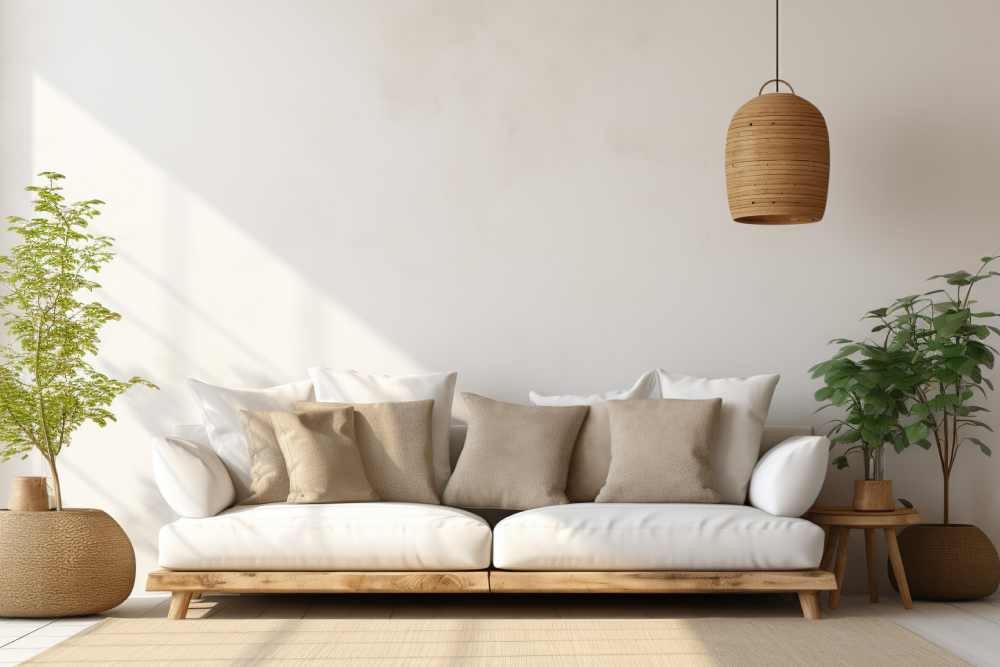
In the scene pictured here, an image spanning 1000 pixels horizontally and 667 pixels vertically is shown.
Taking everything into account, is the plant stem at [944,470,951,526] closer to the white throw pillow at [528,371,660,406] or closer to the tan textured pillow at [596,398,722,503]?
the tan textured pillow at [596,398,722,503]

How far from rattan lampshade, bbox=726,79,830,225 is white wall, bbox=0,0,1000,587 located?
1.70ft

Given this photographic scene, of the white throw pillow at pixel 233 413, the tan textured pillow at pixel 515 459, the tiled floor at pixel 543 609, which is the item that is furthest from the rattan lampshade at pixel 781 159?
the white throw pillow at pixel 233 413

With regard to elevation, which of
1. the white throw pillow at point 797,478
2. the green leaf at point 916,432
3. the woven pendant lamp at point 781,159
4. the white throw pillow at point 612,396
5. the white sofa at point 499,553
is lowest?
the white sofa at point 499,553

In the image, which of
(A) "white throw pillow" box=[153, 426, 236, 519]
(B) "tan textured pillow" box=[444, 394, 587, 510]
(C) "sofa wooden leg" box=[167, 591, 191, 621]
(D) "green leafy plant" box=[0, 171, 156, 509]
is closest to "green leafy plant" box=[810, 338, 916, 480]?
(B) "tan textured pillow" box=[444, 394, 587, 510]

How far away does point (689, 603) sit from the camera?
196 inches

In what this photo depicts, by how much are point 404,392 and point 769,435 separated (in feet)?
5.45

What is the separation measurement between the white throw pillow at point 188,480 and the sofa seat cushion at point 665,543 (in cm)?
119

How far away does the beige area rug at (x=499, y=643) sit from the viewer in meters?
3.74

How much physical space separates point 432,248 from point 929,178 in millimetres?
2459

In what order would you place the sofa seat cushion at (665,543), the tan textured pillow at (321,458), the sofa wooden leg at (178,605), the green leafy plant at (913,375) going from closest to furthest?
the sofa seat cushion at (665,543)
the sofa wooden leg at (178,605)
the tan textured pillow at (321,458)
the green leafy plant at (913,375)

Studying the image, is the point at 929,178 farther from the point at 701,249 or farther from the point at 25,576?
the point at 25,576

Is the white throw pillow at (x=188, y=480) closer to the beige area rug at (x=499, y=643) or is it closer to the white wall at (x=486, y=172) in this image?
the beige area rug at (x=499, y=643)

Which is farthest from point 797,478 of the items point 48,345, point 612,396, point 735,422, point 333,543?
point 48,345

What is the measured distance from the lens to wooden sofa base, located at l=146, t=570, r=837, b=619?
4398 mm
